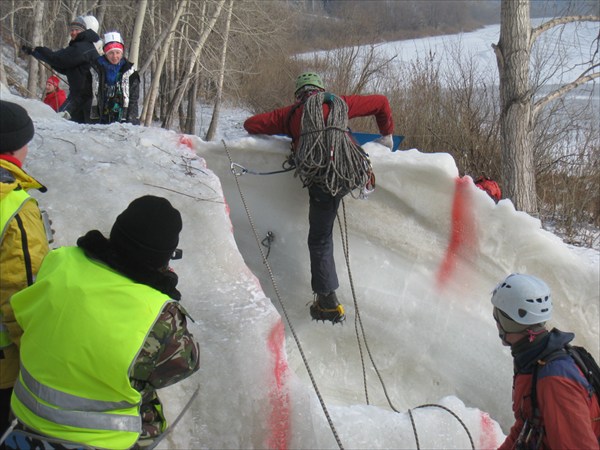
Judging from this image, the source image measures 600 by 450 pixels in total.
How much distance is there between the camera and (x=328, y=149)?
3.73 m

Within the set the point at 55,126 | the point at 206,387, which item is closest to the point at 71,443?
the point at 206,387

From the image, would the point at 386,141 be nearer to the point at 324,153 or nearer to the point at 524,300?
the point at 324,153

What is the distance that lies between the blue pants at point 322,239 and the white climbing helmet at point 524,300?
163 cm

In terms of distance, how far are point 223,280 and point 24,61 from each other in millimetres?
20086

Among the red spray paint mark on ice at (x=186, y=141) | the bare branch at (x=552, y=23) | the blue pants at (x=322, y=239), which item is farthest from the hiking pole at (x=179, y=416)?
the bare branch at (x=552, y=23)

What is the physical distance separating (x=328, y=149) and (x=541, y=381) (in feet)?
6.81

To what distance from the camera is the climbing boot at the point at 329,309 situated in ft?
13.6

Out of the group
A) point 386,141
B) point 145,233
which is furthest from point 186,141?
point 145,233

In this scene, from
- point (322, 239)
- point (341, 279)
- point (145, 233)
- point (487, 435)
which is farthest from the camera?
point (341, 279)

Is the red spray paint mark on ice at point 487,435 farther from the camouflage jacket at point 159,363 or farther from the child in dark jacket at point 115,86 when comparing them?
the child in dark jacket at point 115,86

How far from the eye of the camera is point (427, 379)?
4.34m

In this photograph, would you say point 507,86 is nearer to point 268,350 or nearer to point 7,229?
point 268,350

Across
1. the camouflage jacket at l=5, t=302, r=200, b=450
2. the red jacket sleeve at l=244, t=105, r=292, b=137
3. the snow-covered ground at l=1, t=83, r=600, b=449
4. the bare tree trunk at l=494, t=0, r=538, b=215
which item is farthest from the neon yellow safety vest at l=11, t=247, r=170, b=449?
the bare tree trunk at l=494, t=0, r=538, b=215

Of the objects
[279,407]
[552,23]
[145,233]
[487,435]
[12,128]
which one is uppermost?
[552,23]
